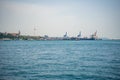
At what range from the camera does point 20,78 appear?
14.9 m

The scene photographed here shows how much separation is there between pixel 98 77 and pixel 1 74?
8.31m

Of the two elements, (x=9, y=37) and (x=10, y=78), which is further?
(x=9, y=37)

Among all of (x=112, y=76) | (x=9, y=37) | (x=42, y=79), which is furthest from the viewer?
(x=9, y=37)

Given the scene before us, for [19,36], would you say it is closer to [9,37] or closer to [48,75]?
[9,37]

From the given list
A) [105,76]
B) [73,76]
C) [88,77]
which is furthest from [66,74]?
[105,76]

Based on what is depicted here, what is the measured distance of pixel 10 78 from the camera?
1477 centimetres

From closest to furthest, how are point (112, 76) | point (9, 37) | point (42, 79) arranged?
point (42, 79) < point (112, 76) < point (9, 37)

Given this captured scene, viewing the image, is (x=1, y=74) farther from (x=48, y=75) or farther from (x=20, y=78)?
(x=48, y=75)

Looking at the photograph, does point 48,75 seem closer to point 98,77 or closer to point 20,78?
point 20,78

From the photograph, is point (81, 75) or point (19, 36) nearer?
point (81, 75)

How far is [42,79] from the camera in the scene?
47.9 ft

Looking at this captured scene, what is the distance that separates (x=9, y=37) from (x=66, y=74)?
12599cm

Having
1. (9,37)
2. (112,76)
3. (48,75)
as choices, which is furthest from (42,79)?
(9,37)

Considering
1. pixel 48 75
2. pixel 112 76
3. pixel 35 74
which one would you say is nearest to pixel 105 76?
pixel 112 76
